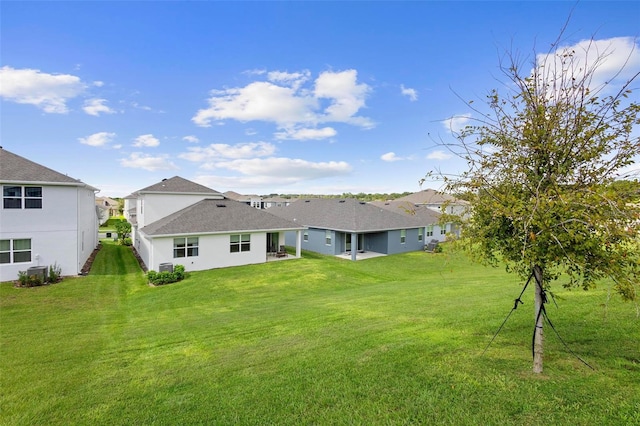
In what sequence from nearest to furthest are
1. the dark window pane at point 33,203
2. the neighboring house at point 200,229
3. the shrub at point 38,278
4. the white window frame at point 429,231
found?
the shrub at point 38,278, the dark window pane at point 33,203, the neighboring house at point 200,229, the white window frame at point 429,231

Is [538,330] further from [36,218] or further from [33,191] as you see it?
[33,191]

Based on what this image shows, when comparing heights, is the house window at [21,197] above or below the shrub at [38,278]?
above

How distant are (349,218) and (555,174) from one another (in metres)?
22.7

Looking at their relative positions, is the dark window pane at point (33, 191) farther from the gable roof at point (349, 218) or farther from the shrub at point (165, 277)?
the gable roof at point (349, 218)

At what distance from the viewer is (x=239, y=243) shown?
2109 centimetres

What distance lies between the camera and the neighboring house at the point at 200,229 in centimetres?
1881

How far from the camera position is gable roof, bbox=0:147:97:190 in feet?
51.8

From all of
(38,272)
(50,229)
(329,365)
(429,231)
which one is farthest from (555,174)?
(429,231)

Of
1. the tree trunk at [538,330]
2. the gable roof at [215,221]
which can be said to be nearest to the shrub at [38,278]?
the gable roof at [215,221]

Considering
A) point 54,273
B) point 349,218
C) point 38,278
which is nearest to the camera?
point 38,278

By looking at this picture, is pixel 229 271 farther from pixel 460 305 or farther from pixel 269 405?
pixel 269 405

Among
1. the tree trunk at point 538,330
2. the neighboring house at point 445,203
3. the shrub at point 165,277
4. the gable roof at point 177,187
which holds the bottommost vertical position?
the shrub at point 165,277

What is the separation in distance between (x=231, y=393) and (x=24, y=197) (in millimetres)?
18581

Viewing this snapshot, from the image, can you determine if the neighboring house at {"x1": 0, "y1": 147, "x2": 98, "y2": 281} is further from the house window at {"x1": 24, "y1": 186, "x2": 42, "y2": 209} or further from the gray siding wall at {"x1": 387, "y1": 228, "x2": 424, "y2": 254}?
the gray siding wall at {"x1": 387, "y1": 228, "x2": 424, "y2": 254}
